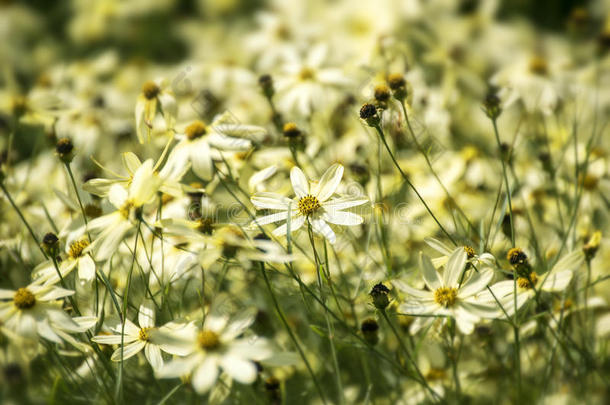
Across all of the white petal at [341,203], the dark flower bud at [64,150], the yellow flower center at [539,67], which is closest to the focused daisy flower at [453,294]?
the white petal at [341,203]

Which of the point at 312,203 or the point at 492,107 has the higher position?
the point at 492,107

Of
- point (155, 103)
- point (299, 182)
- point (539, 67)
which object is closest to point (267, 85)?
point (155, 103)

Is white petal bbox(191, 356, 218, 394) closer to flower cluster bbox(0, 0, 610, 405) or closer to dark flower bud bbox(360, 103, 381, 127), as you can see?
flower cluster bbox(0, 0, 610, 405)

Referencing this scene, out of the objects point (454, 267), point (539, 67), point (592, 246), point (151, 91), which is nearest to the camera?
point (454, 267)

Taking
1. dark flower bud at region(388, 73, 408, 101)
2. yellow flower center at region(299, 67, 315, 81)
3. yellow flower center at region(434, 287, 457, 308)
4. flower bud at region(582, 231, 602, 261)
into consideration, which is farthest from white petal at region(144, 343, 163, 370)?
yellow flower center at region(299, 67, 315, 81)

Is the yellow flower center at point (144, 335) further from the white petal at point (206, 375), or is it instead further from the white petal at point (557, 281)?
the white petal at point (557, 281)

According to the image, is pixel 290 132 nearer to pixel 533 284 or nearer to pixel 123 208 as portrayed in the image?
pixel 123 208
